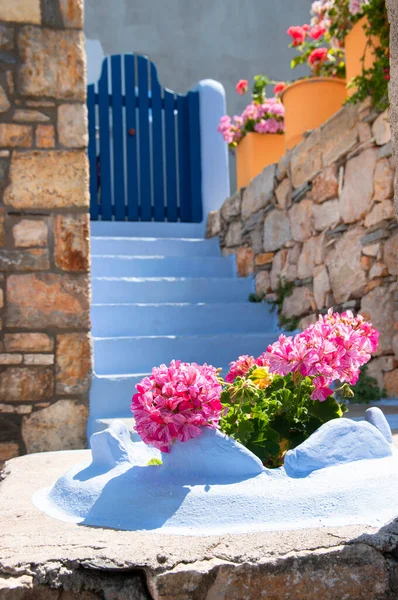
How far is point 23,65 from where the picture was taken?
10.9 feet

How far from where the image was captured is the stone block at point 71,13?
3.37m

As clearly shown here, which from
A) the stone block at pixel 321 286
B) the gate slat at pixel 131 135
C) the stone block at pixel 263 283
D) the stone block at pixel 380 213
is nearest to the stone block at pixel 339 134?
the stone block at pixel 380 213

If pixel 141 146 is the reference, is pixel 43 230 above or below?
below

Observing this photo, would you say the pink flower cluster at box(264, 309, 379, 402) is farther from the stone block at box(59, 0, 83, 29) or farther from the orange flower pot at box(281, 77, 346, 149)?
the orange flower pot at box(281, 77, 346, 149)

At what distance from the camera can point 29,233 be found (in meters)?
3.28

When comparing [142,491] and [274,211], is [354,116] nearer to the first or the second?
[274,211]

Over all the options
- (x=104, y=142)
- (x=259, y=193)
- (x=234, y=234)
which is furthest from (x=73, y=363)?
(x=104, y=142)

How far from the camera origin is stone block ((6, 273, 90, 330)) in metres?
3.24

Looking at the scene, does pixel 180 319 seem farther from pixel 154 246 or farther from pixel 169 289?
pixel 154 246

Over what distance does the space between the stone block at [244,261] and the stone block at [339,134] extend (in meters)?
1.23

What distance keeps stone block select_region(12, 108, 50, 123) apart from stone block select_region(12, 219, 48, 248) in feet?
1.64

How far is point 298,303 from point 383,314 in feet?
3.30

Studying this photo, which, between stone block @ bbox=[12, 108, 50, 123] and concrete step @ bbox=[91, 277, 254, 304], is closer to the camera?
stone block @ bbox=[12, 108, 50, 123]

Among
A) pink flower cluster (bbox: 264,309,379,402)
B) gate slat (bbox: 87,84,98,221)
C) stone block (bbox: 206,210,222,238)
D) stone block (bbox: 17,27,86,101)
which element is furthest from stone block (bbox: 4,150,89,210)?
gate slat (bbox: 87,84,98,221)
